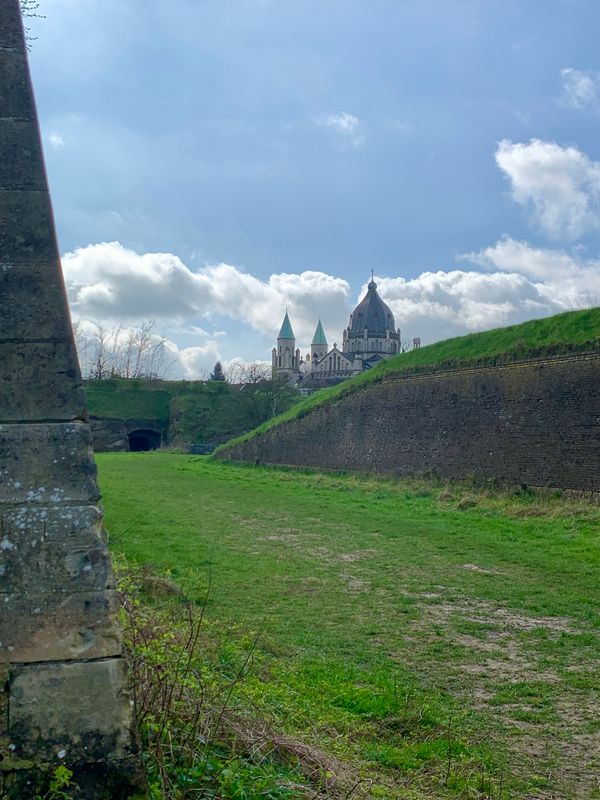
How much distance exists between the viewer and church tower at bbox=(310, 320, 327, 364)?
118 metres

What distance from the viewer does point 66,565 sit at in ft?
9.48

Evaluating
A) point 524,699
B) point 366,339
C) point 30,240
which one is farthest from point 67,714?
point 366,339

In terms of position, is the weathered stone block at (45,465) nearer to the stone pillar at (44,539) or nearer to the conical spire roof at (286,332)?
the stone pillar at (44,539)

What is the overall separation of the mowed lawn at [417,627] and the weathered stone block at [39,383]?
87.6 inches

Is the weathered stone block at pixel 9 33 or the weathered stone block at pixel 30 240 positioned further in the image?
the weathered stone block at pixel 9 33

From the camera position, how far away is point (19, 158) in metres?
3.15

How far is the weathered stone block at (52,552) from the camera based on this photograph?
9.39ft

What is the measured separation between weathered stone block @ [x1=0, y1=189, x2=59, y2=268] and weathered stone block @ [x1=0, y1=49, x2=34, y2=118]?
0.36m

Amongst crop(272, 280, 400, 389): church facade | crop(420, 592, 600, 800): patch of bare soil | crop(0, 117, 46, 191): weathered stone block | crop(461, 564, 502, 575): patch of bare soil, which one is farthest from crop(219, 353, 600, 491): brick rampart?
crop(272, 280, 400, 389): church facade

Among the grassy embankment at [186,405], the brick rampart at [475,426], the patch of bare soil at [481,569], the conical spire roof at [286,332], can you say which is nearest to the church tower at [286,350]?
the conical spire roof at [286,332]

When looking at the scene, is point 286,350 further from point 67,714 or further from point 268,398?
point 67,714

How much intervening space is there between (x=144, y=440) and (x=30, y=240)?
175ft

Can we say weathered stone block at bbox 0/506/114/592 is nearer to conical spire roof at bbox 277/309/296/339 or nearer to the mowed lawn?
the mowed lawn

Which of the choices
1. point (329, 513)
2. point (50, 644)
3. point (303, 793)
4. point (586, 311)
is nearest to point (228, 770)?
point (303, 793)
